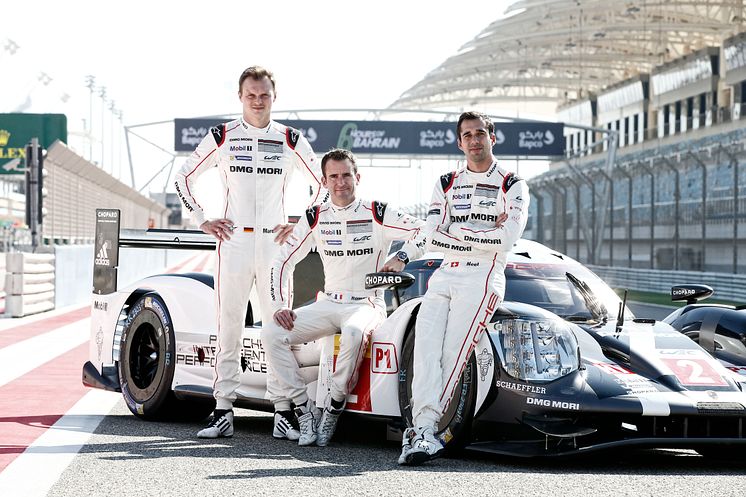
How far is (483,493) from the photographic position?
4742mm

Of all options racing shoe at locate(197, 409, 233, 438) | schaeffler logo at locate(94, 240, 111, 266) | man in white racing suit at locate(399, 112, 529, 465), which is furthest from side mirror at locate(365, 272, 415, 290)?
schaeffler logo at locate(94, 240, 111, 266)

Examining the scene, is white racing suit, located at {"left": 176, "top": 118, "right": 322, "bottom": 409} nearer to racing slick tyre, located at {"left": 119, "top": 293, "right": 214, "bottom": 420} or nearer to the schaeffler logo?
racing slick tyre, located at {"left": 119, "top": 293, "right": 214, "bottom": 420}

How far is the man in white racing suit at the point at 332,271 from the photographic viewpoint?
6.28m

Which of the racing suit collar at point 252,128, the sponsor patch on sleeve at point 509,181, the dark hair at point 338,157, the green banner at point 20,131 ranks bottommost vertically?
the sponsor patch on sleeve at point 509,181

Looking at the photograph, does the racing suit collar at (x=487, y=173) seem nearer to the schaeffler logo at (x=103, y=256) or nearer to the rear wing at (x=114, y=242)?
the rear wing at (x=114, y=242)

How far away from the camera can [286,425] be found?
6.39 m

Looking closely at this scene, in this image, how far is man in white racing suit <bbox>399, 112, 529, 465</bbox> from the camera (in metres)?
5.60

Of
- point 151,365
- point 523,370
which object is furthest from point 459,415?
point 151,365

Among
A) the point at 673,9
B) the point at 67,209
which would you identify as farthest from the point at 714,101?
the point at 67,209

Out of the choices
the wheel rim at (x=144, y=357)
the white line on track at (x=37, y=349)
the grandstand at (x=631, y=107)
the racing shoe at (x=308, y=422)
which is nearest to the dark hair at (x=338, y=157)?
the racing shoe at (x=308, y=422)

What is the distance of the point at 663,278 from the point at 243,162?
1963cm

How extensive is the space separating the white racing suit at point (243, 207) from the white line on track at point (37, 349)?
3.05 metres

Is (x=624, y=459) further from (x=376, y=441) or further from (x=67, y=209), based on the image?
(x=67, y=209)

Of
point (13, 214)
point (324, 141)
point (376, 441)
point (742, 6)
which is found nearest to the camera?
point (376, 441)
